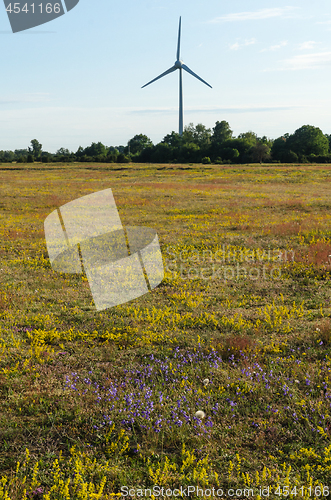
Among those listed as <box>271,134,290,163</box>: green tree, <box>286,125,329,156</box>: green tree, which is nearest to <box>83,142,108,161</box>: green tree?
<box>271,134,290,163</box>: green tree

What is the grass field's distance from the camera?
4.18 m

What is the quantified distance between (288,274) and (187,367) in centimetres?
663

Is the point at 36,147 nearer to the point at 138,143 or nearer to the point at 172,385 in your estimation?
the point at 138,143

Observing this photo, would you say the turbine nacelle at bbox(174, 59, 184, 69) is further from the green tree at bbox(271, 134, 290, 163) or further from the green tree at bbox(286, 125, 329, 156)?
the green tree at bbox(286, 125, 329, 156)

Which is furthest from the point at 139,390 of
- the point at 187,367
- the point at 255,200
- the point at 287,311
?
the point at 255,200

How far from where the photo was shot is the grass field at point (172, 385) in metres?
4.18

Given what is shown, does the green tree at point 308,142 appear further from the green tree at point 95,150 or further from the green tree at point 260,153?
the green tree at point 95,150

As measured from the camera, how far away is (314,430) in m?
4.74

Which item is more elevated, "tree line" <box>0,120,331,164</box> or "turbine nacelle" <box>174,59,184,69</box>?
"turbine nacelle" <box>174,59,184,69</box>

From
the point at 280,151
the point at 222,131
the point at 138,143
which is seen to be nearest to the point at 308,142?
the point at 280,151

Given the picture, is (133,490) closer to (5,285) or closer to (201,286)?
(201,286)

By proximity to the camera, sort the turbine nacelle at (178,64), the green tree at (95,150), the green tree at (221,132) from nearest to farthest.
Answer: the turbine nacelle at (178,64) < the green tree at (221,132) < the green tree at (95,150)

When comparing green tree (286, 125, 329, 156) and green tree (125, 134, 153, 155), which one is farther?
green tree (125, 134, 153, 155)

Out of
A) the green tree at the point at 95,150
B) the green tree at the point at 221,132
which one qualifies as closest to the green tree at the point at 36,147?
the green tree at the point at 95,150
